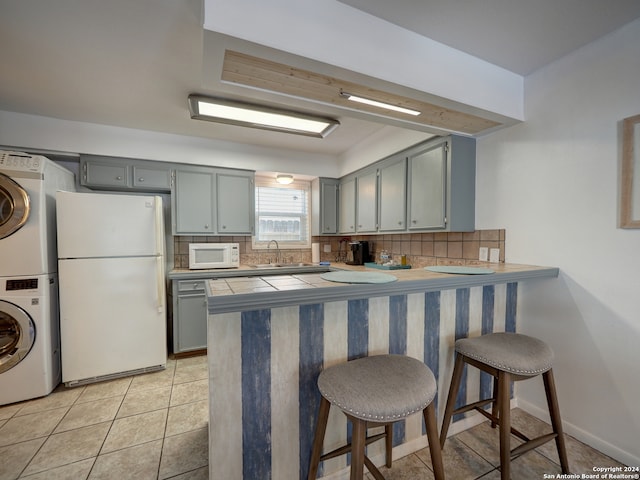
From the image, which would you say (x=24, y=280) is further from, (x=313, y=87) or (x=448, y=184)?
(x=448, y=184)

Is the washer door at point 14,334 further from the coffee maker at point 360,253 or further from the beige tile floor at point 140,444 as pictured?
the coffee maker at point 360,253

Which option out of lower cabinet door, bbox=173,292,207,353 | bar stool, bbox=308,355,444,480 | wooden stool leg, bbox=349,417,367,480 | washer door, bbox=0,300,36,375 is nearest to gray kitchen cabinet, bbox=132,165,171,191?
lower cabinet door, bbox=173,292,207,353

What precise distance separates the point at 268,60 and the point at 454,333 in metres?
1.89

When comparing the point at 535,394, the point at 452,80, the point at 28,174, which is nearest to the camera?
the point at 452,80

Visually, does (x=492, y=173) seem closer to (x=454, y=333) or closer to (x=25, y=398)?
(x=454, y=333)

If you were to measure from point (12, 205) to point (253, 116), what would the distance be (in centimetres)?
200

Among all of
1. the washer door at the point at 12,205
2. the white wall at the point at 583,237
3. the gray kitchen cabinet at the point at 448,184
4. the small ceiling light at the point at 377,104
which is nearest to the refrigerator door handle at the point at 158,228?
the washer door at the point at 12,205

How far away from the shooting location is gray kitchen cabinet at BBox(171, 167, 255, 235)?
3141 millimetres

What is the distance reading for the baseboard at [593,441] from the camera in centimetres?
150

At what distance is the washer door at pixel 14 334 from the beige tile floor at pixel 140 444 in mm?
368

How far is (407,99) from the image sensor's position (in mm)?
1715

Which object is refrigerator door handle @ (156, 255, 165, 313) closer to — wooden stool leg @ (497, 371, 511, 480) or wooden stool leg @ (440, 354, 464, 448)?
wooden stool leg @ (440, 354, 464, 448)

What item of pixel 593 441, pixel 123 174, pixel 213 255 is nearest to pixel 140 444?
pixel 213 255

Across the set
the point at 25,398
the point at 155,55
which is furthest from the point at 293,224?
the point at 25,398
